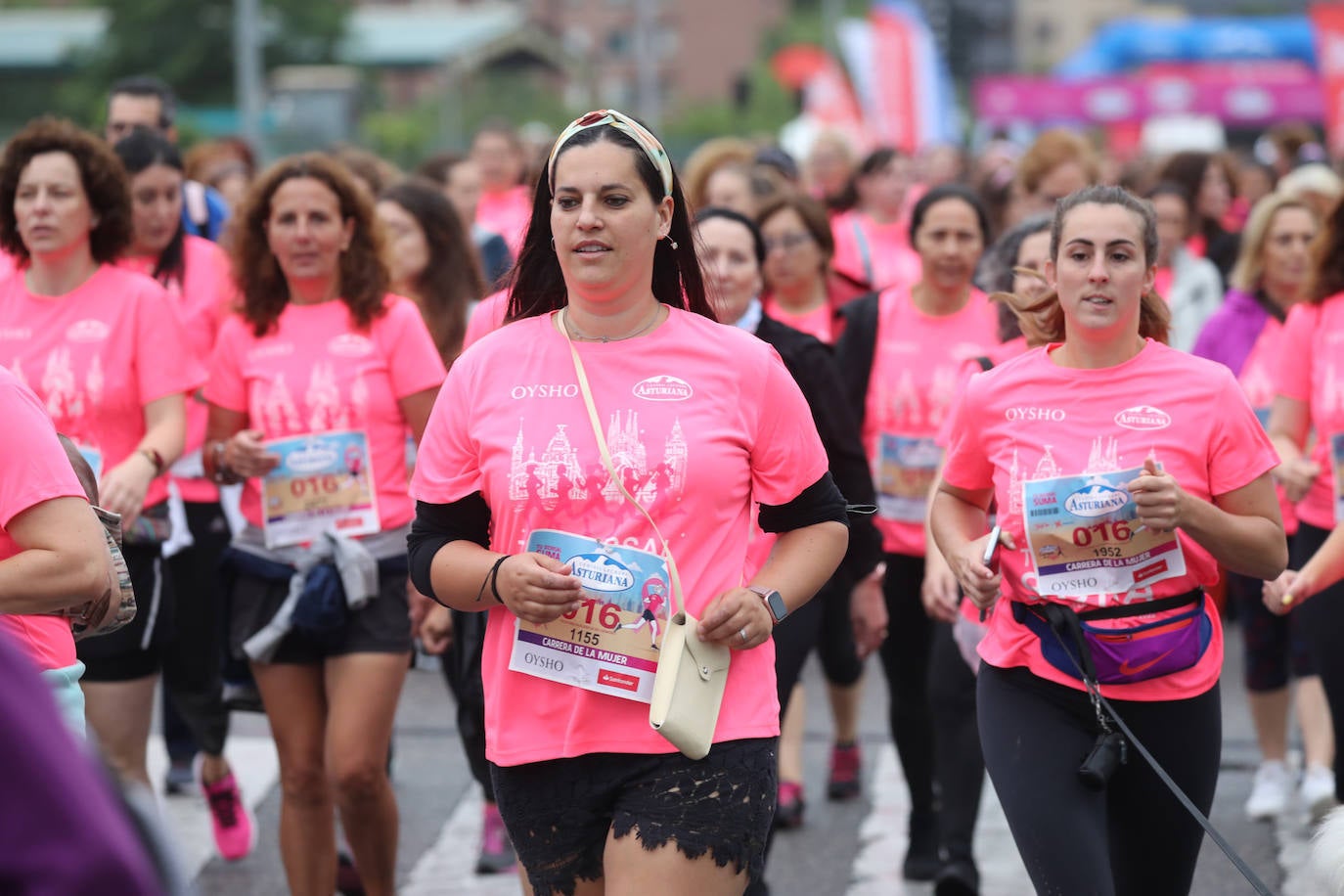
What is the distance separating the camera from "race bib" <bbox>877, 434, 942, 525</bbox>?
6.45 m

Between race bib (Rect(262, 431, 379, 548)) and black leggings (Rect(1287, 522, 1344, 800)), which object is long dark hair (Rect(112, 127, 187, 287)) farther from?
black leggings (Rect(1287, 522, 1344, 800))

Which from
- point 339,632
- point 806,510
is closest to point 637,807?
point 806,510

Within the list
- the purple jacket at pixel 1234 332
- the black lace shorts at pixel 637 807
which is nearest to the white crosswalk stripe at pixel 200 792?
the black lace shorts at pixel 637 807

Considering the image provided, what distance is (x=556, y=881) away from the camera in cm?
352

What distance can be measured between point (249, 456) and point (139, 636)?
29.2 inches

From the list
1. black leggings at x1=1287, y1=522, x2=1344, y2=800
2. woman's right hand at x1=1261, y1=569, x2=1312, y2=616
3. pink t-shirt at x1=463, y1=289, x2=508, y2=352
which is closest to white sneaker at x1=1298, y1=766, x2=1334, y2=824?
black leggings at x1=1287, y1=522, x2=1344, y2=800

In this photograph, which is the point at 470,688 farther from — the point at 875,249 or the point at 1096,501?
the point at 875,249

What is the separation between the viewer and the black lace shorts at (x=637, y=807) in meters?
3.41

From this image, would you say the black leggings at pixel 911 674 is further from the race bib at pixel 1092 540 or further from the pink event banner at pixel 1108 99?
the pink event banner at pixel 1108 99

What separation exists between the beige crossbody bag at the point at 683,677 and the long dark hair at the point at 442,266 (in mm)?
3303

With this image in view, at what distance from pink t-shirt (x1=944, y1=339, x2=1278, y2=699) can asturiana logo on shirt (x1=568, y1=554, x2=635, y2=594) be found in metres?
1.15

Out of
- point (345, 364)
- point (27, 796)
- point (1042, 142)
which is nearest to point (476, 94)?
point (1042, 142)

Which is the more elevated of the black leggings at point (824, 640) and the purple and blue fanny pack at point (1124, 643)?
the purple and blue fanny pack at point (1124, 643)

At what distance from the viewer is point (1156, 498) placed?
12.7ft
